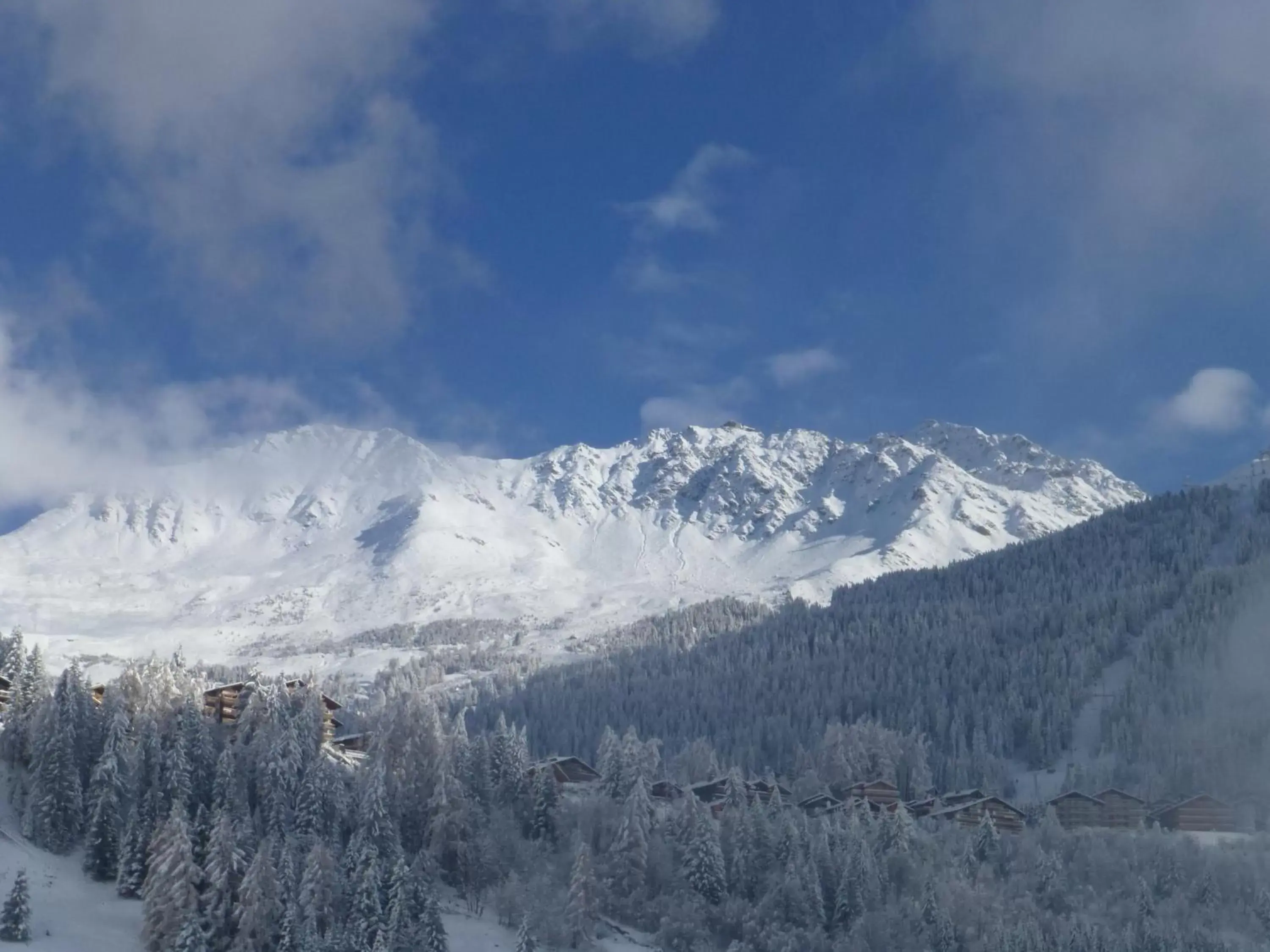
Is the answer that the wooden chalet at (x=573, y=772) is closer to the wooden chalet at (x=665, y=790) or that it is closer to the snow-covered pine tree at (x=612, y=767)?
the snow-covered pine tree at (x=612, y=767)

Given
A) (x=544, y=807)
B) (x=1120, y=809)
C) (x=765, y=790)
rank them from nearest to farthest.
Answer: (x=544, y=807), (x=765, y=790), (x=1120, y=809)

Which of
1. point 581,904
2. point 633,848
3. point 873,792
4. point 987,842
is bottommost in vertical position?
point 581,904

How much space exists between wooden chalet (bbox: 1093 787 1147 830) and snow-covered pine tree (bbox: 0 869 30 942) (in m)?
100

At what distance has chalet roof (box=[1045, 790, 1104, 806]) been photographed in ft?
432

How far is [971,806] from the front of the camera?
123750 millimetres

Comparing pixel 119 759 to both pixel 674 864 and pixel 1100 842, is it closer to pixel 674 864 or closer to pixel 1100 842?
pixel 674 864

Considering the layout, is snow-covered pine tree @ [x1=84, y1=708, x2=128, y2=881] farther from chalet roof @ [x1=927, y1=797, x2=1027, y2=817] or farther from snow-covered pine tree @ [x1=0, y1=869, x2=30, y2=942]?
chalet roof @ [x1=927, y1=797, x2=1027, y2=817]

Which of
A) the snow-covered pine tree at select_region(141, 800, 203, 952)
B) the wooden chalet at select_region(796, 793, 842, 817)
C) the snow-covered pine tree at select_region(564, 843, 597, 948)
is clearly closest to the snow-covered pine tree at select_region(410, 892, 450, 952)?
the snow-covered pine tree at select_region(564, 843, 597, 948)

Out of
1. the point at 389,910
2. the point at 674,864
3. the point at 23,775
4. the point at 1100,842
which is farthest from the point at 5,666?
the point at 1100,842

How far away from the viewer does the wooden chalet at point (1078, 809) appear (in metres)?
130

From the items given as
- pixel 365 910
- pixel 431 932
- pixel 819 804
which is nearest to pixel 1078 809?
pixel 819 804

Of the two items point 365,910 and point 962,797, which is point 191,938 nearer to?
point 365,910

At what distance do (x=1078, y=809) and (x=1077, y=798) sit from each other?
120 cm

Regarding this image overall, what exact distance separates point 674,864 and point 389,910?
25.4 metres
